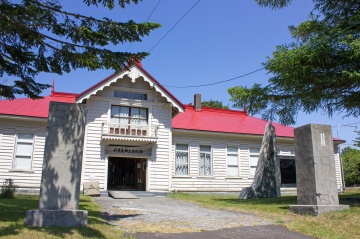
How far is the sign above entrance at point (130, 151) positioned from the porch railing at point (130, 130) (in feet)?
2.75

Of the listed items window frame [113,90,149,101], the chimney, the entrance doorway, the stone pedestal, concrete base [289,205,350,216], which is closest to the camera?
concrete base [289,205,350,216]

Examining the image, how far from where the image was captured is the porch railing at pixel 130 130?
64.2ft

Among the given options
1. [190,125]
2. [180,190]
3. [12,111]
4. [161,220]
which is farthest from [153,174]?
[161,220]

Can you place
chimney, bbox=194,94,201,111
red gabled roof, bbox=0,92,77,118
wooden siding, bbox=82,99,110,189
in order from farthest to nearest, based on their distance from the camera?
chimney, bbox=194,94,201,111, wooden siding, bbox=82,99,110,189, red gabled roof, bbox=0,92,77,118

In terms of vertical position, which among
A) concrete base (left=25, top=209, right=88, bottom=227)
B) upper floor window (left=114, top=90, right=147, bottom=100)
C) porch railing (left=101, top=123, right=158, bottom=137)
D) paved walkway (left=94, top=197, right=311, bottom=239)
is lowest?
paved walkway (left=94, top=197, right=311, bottom=239)

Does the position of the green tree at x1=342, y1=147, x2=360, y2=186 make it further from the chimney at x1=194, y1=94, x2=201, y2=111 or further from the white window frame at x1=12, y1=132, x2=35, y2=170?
the white window frame at x1=12, y1=132, x2=35, y2=170

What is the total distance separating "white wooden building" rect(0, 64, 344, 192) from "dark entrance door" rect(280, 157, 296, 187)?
0.23 feet

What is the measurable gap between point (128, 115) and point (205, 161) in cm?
614

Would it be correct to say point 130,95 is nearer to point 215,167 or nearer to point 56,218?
point 215,167

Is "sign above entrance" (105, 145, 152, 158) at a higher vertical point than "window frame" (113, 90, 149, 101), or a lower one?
lower

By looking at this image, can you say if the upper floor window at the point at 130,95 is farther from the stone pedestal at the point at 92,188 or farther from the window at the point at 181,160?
the stone pedestal at the point at 92,188

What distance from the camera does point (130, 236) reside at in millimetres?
6324

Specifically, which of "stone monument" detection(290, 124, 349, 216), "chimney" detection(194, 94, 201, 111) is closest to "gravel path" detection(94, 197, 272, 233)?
"stone monument" detection(290, 124, 349, 216)

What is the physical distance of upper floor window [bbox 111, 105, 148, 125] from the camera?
66.7 ft
